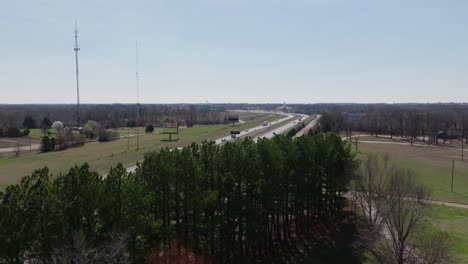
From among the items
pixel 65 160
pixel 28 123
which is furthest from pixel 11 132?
pixel 65 160

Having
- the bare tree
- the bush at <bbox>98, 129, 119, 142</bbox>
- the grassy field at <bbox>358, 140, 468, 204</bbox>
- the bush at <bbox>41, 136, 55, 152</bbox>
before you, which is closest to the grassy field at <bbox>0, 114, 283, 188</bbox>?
the bush at <bbox>41, 136, 55, 152</bbox>

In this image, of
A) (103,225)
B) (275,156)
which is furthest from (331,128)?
(103,225)

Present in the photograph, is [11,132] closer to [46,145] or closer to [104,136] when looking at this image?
[104,136]

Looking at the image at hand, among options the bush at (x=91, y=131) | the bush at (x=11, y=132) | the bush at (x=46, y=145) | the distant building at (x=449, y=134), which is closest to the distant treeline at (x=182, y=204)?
the bush at (x=46, y=145)

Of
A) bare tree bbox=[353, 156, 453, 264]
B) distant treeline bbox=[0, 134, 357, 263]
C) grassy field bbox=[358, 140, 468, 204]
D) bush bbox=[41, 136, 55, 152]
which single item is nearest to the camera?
distant treeline bbox=[0, 134, 357, 263]

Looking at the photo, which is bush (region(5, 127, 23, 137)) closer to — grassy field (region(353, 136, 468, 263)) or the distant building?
grassy field (region(353, 136, 468, 263))
